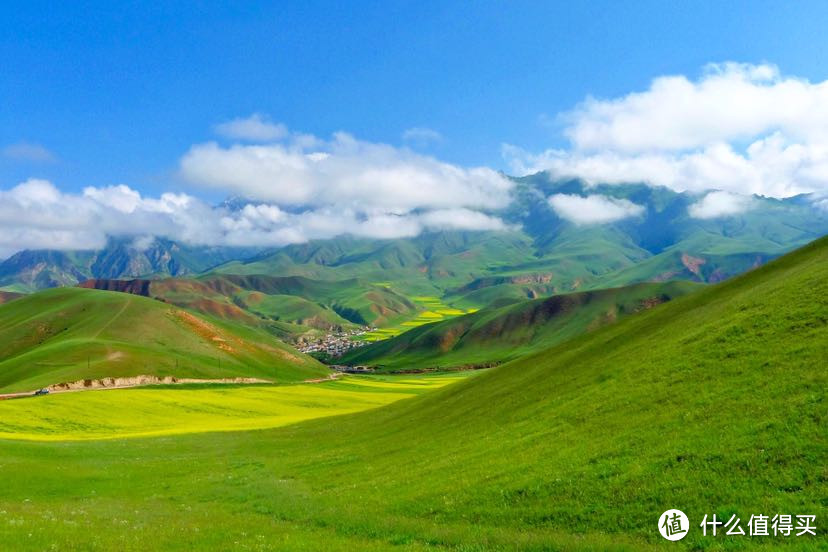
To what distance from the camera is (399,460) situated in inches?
1393

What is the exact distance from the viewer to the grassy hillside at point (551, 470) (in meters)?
17.5

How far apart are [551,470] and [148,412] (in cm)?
9348

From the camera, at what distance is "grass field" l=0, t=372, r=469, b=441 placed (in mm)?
76138

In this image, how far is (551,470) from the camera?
2277 cm

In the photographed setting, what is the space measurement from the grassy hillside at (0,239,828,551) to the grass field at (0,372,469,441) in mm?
31104

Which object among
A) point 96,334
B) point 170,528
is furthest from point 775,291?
point 96,334

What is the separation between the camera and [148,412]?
97375mm

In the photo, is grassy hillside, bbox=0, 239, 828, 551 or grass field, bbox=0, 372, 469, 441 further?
grass field, bbox=0, 372, 469, 441

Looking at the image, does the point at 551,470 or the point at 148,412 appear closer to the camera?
the point at 551,470

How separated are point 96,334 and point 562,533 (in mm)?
209383

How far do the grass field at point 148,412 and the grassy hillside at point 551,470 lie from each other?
102ft

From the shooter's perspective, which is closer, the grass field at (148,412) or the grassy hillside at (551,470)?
the grassy hillside at (551,470)

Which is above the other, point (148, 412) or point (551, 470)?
point (551, 470)

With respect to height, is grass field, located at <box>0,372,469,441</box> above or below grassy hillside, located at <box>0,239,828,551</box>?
below
